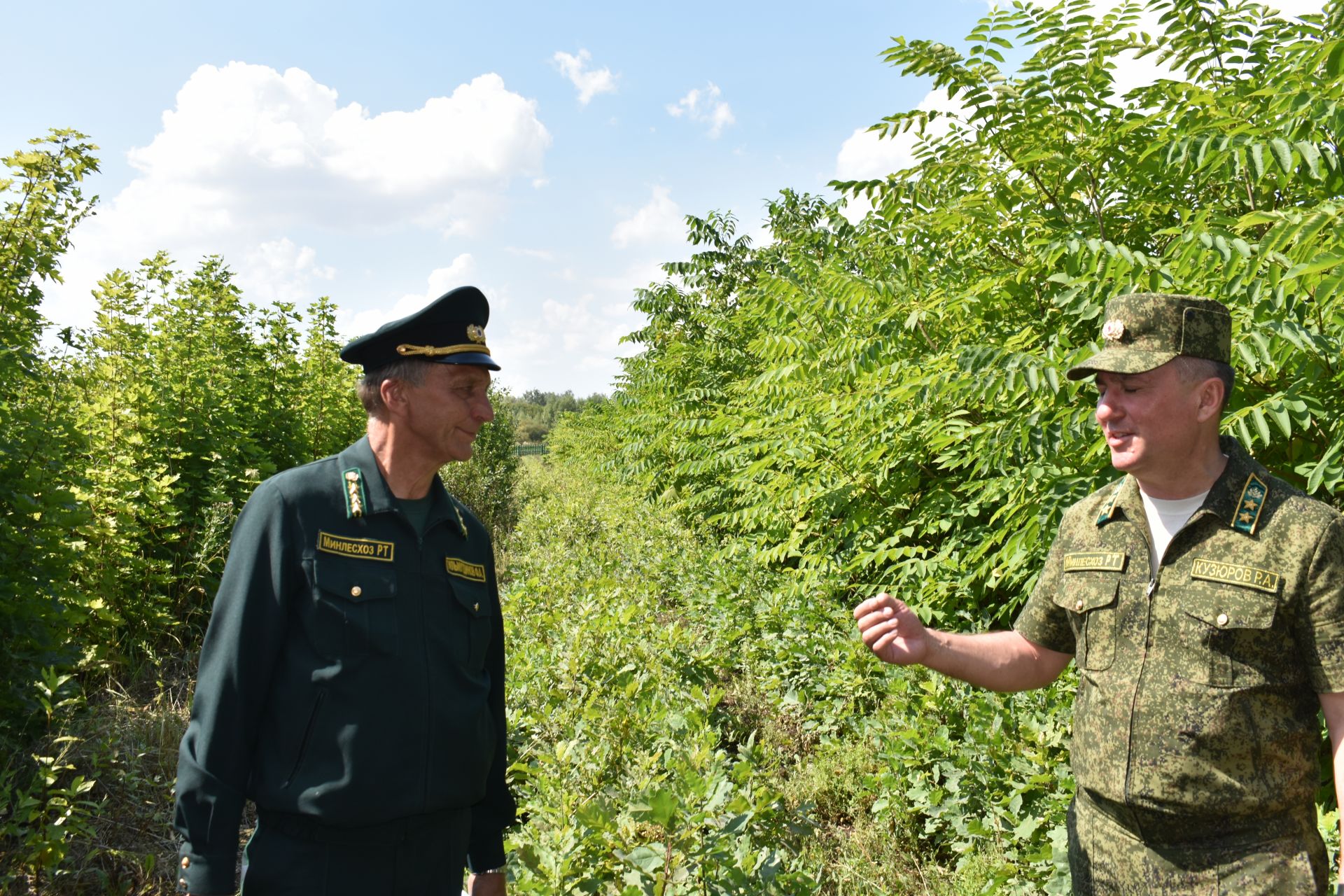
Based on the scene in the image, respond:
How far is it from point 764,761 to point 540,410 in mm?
123669

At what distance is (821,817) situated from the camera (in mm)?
4352

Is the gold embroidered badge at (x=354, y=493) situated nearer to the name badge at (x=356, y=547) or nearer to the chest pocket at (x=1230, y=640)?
the name badge at (x=356, y=547)

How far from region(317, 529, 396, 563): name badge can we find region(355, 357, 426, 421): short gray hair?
14.6 inches

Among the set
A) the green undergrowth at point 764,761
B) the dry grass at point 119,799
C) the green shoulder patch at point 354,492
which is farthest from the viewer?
the dry grass at point 119,799

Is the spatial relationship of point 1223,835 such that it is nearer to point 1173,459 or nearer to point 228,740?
point 1173,459

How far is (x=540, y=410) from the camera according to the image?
126 metres

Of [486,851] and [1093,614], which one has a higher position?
[1093,614]

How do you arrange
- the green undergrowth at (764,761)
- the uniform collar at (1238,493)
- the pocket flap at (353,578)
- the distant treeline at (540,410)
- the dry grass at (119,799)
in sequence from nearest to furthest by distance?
the uniform collar at (1238,493) < the pocket flap at (353,578) < the green undergrowth at (764,761) < the dry grass at (119,799) < the distant treeline at (540,410)

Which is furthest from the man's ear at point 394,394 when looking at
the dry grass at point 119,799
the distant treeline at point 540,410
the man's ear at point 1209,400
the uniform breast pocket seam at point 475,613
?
the distant treeline at point 540,410

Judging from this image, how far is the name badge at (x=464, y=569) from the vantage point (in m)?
2.35

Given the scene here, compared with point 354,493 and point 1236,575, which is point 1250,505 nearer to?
point 1236,575

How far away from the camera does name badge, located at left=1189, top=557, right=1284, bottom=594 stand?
6.24 ft

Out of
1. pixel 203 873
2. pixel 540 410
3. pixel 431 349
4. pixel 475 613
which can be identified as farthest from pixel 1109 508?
pixel 540 410

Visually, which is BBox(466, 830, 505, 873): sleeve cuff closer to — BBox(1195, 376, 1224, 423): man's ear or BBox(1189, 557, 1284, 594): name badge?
BBox(1189, 557, 1284, 594): name badge
